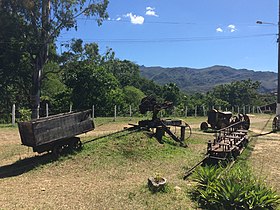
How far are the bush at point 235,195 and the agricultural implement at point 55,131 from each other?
4836 mm

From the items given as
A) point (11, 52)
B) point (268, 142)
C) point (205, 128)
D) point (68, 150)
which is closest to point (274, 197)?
point (68, 150)

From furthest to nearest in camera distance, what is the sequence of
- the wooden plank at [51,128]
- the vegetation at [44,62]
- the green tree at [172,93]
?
the green tree at [172,93], the vegetation at [44,62], the wooden plank at [51,128]

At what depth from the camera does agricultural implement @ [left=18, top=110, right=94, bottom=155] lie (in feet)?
30.9

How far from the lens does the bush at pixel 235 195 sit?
618 centimetres

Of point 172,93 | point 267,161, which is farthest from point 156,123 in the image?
point 172,93

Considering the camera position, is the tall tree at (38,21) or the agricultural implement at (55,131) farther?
the tall tree at (38,21)

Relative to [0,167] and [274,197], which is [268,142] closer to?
[274,197]

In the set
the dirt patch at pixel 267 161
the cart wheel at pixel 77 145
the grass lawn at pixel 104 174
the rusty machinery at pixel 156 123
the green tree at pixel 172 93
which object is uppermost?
the green tree at pixel 172 93

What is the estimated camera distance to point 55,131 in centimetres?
1009

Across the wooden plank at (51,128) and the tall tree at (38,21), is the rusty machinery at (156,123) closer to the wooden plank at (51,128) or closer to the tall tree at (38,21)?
the wooden plank at (51,128)

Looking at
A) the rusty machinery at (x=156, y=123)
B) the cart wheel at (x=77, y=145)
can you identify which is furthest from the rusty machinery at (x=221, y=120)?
the cart wheel at (x=77, y=145)

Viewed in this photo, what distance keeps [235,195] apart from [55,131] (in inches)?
237

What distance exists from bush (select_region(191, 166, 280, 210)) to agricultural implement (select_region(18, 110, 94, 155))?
4.84 m

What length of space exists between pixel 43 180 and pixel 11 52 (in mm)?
20086
